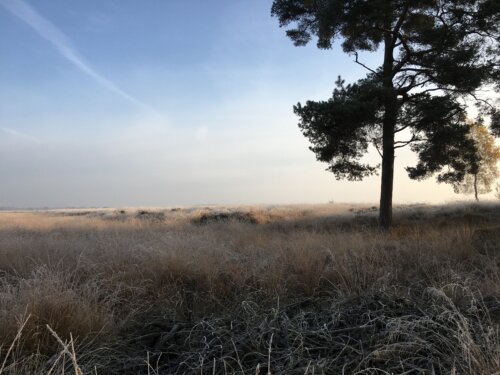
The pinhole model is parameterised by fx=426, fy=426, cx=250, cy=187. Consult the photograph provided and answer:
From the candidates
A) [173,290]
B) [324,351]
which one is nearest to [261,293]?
[173,290]

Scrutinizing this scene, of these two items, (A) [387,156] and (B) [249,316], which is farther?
(A) [387,156]

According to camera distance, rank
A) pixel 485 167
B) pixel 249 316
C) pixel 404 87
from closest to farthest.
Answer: pixel 249 316 → pixel 404 87 → pixel 485 167

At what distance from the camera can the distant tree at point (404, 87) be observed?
1348cm

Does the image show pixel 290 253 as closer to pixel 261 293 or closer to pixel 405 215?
pixel 261 293

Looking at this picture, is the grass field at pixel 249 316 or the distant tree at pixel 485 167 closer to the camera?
the grass field at pixel 249 316

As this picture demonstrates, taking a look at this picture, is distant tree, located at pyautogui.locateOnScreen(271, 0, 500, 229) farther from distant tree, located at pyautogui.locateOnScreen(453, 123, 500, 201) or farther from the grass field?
distant tree, located at pyautogui.locateOnScreen(453, 123, 500, 201)

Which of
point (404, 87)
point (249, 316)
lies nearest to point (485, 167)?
point (404, 87)

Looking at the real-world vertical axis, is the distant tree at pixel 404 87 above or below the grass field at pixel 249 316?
above

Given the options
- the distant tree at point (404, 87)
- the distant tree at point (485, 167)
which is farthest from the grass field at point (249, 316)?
the distant tree at point (485, 167)

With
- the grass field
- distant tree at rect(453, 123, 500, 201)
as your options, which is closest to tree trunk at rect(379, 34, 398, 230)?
the grass field

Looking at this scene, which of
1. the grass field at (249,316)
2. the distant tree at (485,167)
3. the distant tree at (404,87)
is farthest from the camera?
the distant tree at (485,167)

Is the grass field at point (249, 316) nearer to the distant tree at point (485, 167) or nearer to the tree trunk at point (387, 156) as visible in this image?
the tree trunk at point (387, 156)

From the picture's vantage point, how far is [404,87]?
15.2 metres

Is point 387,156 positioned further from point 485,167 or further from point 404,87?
point 485,167
